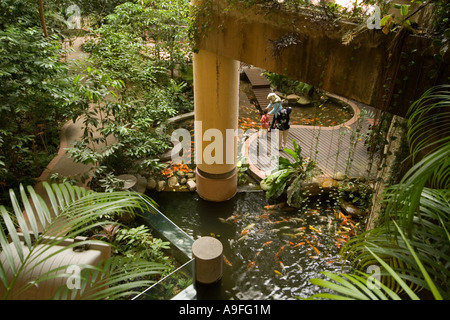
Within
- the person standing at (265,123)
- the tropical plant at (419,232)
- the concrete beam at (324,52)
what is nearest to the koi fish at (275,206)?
the person standing at (265,123)

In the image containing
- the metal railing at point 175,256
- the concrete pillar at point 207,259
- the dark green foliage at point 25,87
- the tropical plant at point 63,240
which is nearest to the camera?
the tropical plant at point 63,240

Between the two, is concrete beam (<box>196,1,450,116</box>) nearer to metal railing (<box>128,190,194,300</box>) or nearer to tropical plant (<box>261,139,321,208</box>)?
metal railing (<box>128,190,194,300</box>)

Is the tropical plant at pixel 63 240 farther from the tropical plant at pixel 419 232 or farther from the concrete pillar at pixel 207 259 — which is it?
the concrete pillar at pixel 207 259

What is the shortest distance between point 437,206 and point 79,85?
18.8ft

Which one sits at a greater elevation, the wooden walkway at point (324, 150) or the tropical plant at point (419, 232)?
the tropical plant at point (419, 232)

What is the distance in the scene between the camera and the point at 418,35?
10.2 feet

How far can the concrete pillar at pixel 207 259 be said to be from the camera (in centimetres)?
493

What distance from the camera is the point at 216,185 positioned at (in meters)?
6.97

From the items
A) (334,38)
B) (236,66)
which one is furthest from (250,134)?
(334,38)

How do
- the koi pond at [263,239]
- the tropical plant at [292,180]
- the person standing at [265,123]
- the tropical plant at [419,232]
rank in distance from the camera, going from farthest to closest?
the person standing at [265,123]
the tropical plant at [292,180]
the koi pond at [263,239]
the tropical plant at [419,232]

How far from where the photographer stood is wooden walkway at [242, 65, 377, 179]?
778 cm

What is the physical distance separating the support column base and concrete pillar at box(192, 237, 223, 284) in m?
1.95

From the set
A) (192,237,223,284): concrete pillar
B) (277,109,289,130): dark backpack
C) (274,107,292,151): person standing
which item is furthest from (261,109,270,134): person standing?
(192,237,223,284): concrete pillar
